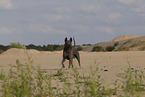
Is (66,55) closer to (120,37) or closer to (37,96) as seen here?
(37,96)

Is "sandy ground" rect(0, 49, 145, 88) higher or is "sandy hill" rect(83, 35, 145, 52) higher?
"sandy hill" rect(83, 35, 145, 52)

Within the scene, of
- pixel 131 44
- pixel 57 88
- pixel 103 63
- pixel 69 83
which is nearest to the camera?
pixel 57 88

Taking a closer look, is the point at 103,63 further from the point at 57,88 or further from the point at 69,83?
the point at 57,88

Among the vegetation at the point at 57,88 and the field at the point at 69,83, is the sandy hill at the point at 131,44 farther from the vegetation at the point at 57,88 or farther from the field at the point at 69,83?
the vegetation at the point at 57,88

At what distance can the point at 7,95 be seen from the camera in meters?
3.43

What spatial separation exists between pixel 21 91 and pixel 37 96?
390mm

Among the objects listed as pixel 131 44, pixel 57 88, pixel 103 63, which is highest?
pixel 131 44

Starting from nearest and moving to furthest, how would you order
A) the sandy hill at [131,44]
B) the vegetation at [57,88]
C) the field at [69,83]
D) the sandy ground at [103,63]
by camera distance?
the vegetation at [57,88] < the field at [69,83] < the sandy ground at [103,63] < the sandy hill at [131,44]

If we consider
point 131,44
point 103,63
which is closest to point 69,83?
point 103,63

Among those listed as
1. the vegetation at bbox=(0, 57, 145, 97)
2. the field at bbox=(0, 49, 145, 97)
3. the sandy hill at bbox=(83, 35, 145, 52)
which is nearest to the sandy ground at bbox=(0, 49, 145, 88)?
the field at bbox=(0, 49, 145, 97)

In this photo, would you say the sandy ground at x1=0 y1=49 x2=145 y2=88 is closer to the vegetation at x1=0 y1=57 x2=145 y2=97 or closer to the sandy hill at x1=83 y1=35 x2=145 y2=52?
the vegetation at x1=0 y1=57 x2=145 y2=97

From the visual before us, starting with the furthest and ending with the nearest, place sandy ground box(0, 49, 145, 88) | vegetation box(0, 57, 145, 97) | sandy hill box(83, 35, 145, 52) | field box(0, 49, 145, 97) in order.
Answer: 1. sandy hill box(83, 35, 145, 52)
2. sandy ground box(0, 49, 145, 88)
3. field box(0, 49, 145, 97)
4. vegetation box(0, 57, 145, 97)

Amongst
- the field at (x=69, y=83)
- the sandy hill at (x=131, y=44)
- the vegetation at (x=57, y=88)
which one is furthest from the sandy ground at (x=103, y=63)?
the sandy hill at (x=131, y=44)

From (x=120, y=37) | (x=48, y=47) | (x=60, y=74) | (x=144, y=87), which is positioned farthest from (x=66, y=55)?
(x=120, y=37)
